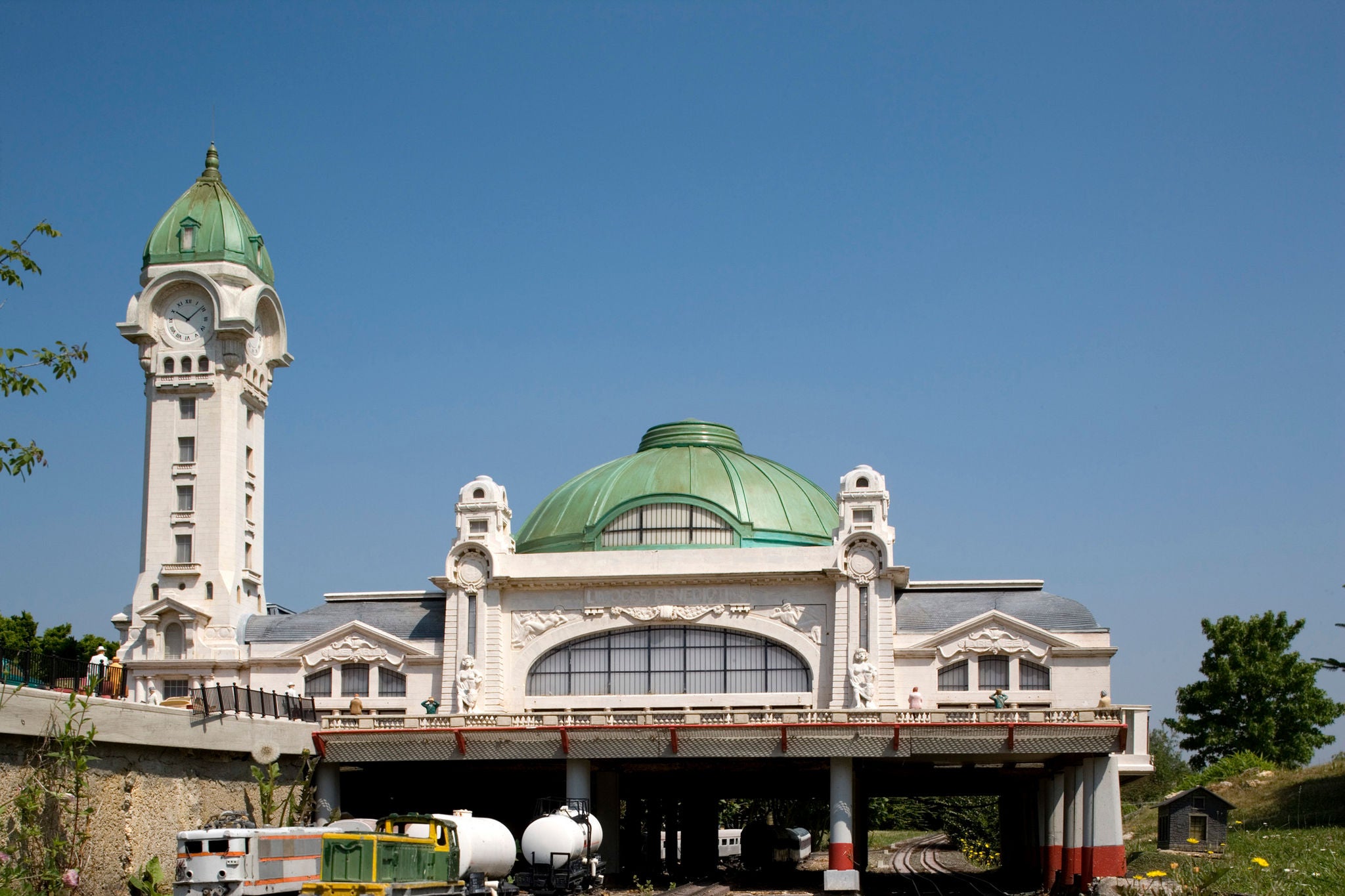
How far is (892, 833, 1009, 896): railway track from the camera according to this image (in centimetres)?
6159

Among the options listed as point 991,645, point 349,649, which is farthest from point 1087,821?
point 349,649

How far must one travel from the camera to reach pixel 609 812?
61000 millimetres

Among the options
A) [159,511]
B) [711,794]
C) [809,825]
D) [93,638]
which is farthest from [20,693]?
[809,825]

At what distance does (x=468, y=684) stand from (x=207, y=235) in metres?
25.4

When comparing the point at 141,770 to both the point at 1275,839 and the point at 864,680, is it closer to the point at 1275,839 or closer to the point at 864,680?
the point at 864,680

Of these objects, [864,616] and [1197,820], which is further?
[1197,820]

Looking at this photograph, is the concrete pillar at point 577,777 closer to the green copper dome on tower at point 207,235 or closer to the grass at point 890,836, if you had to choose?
the green copper dome on tower at point 207,235

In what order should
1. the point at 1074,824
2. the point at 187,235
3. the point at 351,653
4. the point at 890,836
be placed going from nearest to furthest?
Result: the point at 1074,824 < the point at 351,653 < the point at 187,235 < the point at 890,836

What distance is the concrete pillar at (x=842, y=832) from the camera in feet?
176

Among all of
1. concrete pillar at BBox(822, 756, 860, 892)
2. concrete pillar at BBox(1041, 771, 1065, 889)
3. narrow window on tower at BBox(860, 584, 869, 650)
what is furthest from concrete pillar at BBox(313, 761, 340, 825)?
concrete pillar at BBox(1041, 771, 1065, 889)

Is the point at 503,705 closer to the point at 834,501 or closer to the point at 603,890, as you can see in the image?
the point at 603,890

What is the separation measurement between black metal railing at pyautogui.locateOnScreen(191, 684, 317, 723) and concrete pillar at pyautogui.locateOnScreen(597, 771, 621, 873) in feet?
36.2

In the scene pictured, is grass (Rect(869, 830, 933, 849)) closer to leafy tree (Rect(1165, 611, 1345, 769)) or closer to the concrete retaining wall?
leafy tree (Rect(1165, 611, 1345, 769))

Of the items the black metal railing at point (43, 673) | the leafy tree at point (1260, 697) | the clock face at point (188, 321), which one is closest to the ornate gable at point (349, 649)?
the clock face at point (188, 321)
